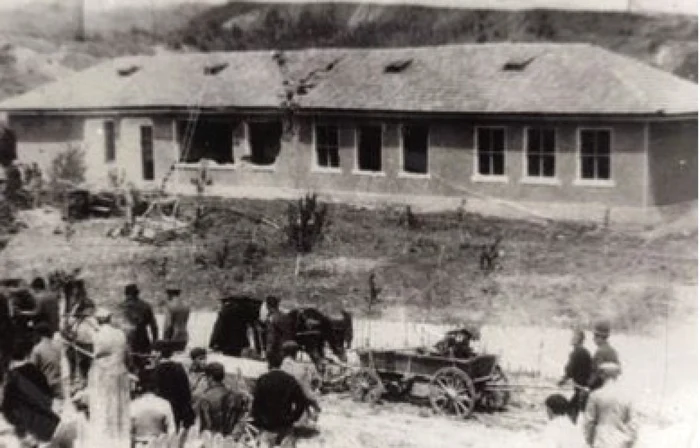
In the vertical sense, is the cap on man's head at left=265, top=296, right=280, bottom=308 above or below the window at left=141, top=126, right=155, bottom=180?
below

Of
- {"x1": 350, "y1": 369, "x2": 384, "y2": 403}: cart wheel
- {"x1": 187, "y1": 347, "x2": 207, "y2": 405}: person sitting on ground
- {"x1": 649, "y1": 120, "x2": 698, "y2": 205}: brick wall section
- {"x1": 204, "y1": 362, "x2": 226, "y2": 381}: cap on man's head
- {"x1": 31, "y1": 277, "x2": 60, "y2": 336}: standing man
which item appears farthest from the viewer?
{"x1": 31, "y1": 277, "x2": 60, "y2": 336}: standing man

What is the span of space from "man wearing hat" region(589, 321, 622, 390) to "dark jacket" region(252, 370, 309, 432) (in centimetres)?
115

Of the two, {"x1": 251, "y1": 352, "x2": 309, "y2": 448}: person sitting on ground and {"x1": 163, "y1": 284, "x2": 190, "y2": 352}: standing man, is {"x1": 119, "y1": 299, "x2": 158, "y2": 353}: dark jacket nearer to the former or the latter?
{"x1": 163, "y1": 284, "x2": 190, "y2": 352}: standing man

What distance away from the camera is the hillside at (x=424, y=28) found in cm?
378

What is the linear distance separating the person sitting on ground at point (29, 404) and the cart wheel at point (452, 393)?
1677 mm

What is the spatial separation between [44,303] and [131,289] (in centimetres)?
44

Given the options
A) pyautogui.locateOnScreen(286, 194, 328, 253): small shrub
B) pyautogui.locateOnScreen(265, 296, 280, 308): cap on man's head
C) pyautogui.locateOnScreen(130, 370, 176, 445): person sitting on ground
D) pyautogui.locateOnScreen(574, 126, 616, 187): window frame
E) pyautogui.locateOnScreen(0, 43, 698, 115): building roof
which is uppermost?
pyautogui.locateOnScreen(0, 43, 698, 115): building roof

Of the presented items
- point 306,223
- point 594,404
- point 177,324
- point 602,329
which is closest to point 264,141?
point 306,223

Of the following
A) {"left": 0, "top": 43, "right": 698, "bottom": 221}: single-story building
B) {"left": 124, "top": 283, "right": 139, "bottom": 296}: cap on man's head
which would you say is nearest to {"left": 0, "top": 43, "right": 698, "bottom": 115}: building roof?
{"left": 0, "top": 43, "right": 698, "bottom": 221}: single-story building

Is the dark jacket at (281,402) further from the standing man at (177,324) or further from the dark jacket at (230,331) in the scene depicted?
the standing man at (177,324)

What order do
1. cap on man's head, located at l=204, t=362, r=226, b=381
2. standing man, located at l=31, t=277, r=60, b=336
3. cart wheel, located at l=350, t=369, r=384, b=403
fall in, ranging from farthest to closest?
1. standing man, located at l=31, t=277, r=60, b=336
2. cap on man's head, located at l=204, t=362, r=226, b=381
3. cart wheel, located at l=350, t=369, r=384, b=403

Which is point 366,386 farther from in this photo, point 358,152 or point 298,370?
point 358,152

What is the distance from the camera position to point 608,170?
384cm

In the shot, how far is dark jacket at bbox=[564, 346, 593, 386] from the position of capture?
3.99 m
